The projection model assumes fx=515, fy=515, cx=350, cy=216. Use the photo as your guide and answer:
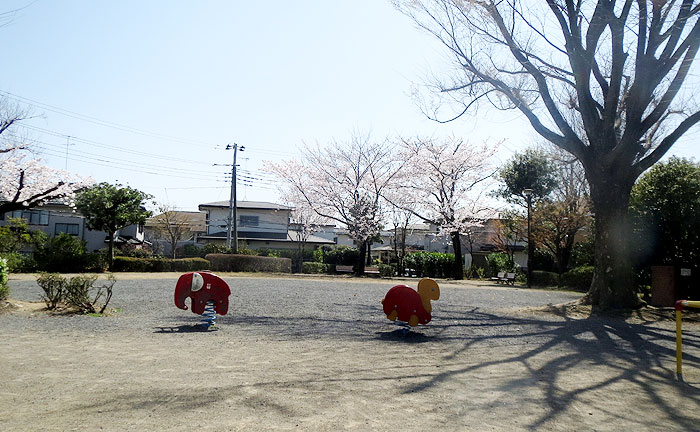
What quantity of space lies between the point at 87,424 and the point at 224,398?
3.01 ft

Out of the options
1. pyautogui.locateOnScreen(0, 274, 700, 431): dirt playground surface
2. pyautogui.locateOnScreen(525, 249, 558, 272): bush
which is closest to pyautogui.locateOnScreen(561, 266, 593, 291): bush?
pyautogui.locateOnScreen(525, 249, 558, 272): bush

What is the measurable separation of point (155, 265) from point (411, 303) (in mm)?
19901

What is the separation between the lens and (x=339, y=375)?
459 cm

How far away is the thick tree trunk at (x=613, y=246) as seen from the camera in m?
9.84

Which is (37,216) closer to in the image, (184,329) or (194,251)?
(194,251)

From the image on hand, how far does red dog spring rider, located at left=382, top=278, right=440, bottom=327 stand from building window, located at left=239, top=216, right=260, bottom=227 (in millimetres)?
36067

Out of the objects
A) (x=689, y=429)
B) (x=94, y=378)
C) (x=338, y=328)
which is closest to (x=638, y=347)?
(x=689, y=429)

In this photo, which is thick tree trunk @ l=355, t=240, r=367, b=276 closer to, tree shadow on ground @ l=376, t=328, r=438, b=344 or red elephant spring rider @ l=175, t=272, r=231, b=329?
red elephant spring rider @ l=175, t=272, r=231, b=329

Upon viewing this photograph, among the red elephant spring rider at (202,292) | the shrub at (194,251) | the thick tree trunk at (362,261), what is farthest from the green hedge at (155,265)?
the red elephant spring rider at (202,292)

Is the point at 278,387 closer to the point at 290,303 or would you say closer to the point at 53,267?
the point at 290,303

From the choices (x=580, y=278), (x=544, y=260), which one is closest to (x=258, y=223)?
(x=544, y=260)

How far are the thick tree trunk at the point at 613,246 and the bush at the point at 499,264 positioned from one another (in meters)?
17.8

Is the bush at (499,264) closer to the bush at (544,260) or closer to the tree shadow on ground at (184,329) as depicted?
the bush at (544,260)

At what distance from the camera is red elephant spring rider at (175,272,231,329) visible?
7.83 metres
